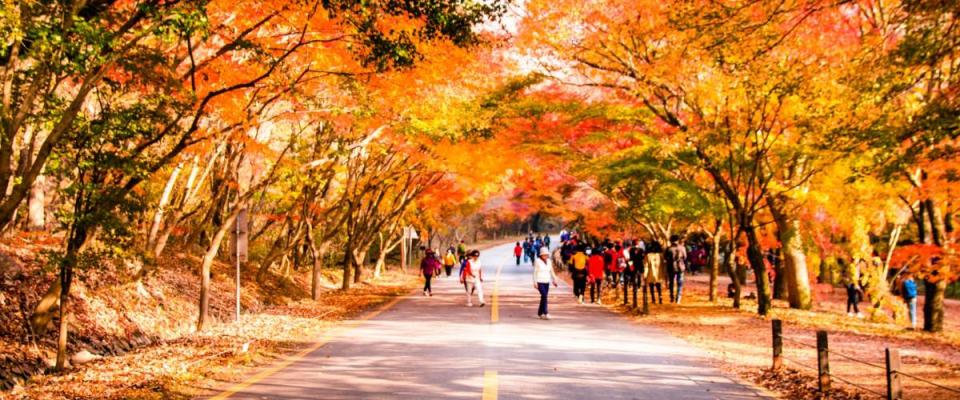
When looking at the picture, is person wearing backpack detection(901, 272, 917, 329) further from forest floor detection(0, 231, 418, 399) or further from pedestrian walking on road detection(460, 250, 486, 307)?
forest floor detection(0, 231, 418, 399)

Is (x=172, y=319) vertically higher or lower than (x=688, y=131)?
lower

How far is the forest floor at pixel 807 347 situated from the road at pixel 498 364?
0.62 m

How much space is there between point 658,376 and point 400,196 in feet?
80.1

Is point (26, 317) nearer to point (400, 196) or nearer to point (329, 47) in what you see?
point (329, 47)

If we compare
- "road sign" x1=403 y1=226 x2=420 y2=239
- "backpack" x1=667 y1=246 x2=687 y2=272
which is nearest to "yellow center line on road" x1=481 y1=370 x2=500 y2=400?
"backpack" x1=667 y1=246 x2=687 y2=272

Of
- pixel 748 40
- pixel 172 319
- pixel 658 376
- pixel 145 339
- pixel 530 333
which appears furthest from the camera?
pixel 172 319

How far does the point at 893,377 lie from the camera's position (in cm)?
795

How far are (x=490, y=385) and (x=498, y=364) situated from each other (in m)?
1.68

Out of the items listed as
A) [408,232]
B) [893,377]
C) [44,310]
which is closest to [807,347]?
[893,377]

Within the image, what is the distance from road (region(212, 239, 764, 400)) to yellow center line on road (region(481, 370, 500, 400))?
0.5 inches

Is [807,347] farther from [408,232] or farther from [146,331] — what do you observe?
[408,232]

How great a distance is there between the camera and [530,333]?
1495 cm

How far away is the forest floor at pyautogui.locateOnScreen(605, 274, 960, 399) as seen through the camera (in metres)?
10.1

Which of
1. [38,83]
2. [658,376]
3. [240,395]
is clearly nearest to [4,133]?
[38,83]
